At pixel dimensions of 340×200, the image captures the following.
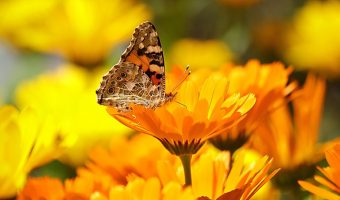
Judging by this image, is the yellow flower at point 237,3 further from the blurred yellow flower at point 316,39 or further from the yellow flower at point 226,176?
the yellow flower at point 226,176

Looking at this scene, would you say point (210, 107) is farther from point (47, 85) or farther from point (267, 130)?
point (47, 85)

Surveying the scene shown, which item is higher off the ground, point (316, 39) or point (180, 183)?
point (316, 39)

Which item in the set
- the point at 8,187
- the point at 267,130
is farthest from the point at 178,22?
the point at 8,187

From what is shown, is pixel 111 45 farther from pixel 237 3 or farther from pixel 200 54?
pixel 237 3

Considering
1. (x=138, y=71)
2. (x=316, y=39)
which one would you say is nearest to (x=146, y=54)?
(x=138, y=71)

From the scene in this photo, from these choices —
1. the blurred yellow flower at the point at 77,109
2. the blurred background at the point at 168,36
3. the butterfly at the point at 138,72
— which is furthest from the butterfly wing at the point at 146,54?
the blurred background at the point at 168,36

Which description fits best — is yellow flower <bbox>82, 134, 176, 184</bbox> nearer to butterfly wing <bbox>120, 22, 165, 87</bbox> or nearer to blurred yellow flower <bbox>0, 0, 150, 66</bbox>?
butterfly wing <bbox>120, 22, 165, 87</bbox>
